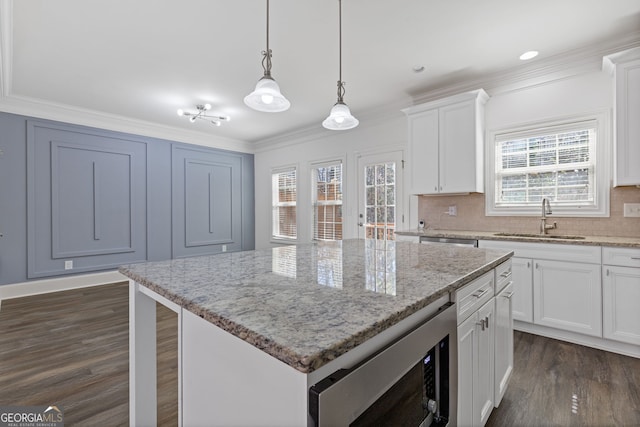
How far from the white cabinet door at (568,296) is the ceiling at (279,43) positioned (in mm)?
2017

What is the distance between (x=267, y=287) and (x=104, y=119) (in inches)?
201

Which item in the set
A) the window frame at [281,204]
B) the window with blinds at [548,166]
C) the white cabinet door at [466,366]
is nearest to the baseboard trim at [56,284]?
the window frame at [281,204]

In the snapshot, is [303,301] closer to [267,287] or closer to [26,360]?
[267,287]

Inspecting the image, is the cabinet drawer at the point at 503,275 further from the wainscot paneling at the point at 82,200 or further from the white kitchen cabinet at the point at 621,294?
the wainscot paneling at the point at 82,200

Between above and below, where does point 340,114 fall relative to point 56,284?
above

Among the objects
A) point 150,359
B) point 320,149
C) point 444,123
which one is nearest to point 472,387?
point 150,359

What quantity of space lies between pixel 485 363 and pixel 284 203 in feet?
16.3

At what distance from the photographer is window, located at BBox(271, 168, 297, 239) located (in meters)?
5.91

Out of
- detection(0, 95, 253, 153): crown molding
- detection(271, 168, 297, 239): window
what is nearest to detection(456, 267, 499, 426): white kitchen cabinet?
detection(271, 168, 297, 239): window

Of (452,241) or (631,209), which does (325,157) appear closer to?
(452,241)

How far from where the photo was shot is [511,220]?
3.33m

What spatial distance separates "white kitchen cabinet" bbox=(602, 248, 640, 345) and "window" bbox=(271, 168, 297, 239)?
4.46 meters

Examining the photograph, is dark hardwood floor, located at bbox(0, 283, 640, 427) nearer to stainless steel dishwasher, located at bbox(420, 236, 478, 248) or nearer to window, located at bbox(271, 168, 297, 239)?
stainless steel dishwasher, located at bbox(420, 236, 478, 248)

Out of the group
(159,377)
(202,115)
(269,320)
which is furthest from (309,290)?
(202,115)
